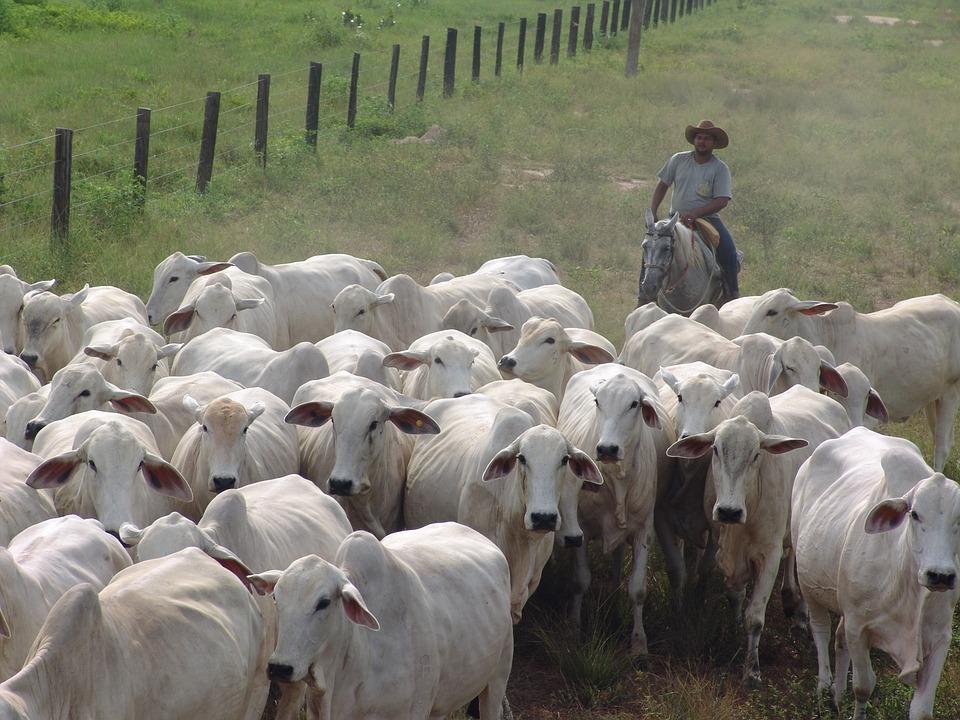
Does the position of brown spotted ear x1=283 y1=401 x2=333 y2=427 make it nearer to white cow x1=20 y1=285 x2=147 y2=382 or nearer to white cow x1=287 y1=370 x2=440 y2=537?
white cow x1=287 y1=370 x2=440 y2=537

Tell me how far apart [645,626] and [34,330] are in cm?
447

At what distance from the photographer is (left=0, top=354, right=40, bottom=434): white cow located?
7301 millimetres

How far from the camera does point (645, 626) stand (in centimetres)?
686

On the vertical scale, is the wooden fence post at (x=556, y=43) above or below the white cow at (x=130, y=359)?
above

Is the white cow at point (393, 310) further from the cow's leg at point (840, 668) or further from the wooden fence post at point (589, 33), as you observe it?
the wooden fence post at point (589, 33)

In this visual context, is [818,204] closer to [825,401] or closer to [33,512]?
[825,401]

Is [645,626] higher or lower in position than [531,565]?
lower

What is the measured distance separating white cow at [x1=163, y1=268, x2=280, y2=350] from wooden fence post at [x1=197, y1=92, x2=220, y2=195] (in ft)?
15.4

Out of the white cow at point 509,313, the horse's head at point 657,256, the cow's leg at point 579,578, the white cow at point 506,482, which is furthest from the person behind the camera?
the horse's head at point 657,256

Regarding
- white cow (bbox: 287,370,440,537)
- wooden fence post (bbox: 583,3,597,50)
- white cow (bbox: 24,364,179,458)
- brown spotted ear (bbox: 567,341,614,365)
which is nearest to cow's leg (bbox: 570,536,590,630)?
white cow (bbox: 287,370,440,537)

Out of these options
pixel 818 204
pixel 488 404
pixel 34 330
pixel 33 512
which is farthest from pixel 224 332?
pixel 818 204

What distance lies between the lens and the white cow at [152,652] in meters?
3.76

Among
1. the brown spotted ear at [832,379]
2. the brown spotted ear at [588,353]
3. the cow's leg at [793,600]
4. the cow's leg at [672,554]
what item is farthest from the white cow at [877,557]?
the brown spotted ear at [588,353]

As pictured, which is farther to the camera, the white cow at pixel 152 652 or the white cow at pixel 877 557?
the white cow at pixel 877 557
